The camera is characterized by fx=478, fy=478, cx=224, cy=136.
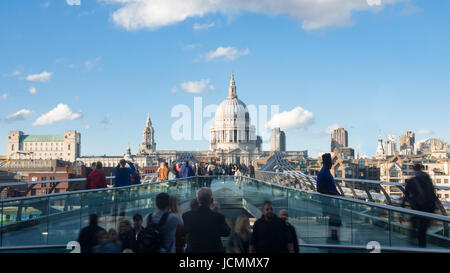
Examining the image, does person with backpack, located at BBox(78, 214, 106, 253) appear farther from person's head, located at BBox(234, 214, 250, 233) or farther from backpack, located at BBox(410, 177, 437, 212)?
backpack, located at BBox(410, 177, 437, 212)

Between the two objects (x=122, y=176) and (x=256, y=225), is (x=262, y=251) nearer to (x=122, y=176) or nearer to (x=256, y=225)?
(x=256, y=225)

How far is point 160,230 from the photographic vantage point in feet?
14.2

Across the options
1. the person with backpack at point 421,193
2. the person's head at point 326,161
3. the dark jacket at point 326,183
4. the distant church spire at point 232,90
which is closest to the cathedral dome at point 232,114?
the distant church spire at point 232,90

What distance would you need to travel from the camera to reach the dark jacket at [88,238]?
4.51 meters

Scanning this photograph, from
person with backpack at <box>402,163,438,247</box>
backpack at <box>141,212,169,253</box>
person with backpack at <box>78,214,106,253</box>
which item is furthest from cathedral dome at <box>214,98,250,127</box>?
backpack at <box>141,212,169,253</box>

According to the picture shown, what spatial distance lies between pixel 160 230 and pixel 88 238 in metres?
0.79

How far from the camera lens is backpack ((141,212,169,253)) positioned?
421 cm

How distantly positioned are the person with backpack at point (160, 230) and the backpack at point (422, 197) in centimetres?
416

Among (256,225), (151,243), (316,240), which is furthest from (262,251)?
(316,240)

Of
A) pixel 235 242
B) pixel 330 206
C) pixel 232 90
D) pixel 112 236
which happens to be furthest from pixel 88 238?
pixel 232 90

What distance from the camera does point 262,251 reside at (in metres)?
4.18

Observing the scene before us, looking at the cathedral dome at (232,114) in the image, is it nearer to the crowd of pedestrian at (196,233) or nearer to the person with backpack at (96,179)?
the person with backpack at (96,179)

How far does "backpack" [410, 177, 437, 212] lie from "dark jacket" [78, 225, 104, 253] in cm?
467
